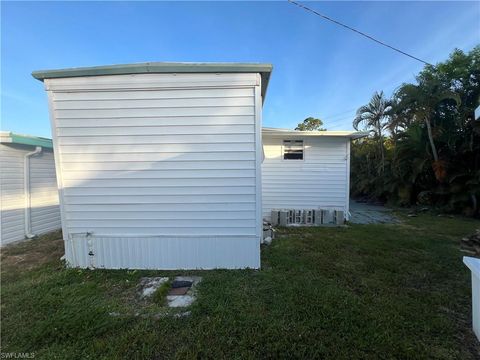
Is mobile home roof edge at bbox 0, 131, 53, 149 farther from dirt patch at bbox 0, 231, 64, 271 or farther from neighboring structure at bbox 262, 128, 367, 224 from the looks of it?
neighboring structure at bbox 262, 128, 367, 224

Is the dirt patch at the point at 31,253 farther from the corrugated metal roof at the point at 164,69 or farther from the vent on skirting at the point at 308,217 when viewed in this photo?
the vent on skirting at the point at 308,217

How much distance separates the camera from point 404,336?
2.09 meters

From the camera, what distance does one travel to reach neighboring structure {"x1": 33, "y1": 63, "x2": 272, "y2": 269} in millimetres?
3510

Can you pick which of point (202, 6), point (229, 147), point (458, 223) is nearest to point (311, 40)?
point (202, 6)

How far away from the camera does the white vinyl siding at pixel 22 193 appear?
17.1 feet

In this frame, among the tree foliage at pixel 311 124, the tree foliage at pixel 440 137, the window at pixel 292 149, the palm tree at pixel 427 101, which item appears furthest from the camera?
the tree foliage at pixel 311 124

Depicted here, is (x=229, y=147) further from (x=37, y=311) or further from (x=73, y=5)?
(x=73, y=5)

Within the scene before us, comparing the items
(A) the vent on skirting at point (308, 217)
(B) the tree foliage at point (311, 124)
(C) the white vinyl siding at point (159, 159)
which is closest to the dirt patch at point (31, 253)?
(C) the white vinyl siding at point (159, 159)

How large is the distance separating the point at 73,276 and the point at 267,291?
2.83 metres

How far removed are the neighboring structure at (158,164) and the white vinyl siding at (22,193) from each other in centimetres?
289

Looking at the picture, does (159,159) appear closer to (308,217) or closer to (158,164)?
(158,164)

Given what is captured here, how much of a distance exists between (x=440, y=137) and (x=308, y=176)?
19.9 ft

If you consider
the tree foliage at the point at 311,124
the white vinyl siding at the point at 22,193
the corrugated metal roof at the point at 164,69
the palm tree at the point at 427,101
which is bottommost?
the white vinyl siding at the point at 22,193

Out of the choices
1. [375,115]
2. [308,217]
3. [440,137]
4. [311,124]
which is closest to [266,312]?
[308,217]
